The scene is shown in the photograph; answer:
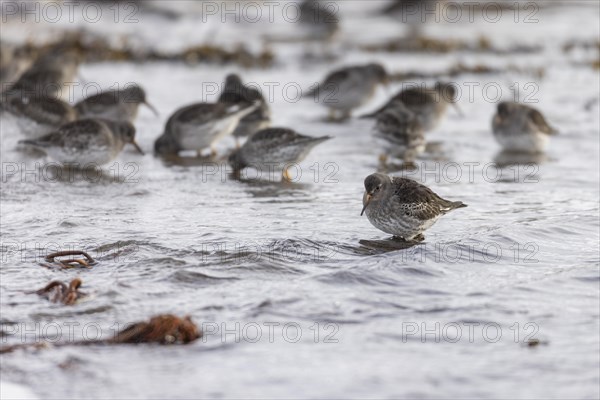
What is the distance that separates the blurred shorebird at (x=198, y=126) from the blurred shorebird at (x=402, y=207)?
4291 mm

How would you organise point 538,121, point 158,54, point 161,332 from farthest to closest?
1. point 158,54
2. point 538,121
3. point 161,332

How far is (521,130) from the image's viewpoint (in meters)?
13.0

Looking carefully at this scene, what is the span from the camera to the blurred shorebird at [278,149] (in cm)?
1143

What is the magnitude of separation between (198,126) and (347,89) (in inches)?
156

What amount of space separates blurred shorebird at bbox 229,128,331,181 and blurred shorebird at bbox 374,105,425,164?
3.43ft

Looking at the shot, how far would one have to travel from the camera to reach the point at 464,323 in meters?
6.36

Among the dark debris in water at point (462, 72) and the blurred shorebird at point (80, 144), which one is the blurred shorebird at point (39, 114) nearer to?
the blurred shorebird at point (80, 144)

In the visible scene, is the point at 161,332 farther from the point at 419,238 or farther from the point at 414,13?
the point at 414,13

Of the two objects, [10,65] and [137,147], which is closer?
[137,147]

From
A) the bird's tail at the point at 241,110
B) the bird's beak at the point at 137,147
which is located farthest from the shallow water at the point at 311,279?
the bird's tail at the point at 241,110

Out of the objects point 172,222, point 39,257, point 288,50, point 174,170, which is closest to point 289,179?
point 174,170

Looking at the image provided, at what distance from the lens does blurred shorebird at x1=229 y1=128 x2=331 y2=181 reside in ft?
37.5

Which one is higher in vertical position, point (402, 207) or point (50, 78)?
point (50, 78)

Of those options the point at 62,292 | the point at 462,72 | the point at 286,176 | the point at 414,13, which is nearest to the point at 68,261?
the point at 62,292
